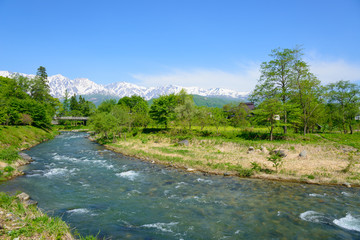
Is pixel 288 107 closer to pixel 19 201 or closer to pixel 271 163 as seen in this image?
pixel 271 163

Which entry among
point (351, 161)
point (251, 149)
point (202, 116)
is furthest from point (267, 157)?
point (202, 116)

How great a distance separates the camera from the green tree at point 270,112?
3647cm

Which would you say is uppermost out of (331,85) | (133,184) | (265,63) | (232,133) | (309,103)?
(265,63)

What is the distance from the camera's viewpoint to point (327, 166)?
75.6 ft

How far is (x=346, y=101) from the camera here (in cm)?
4444

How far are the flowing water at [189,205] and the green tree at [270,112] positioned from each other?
20.2 metres

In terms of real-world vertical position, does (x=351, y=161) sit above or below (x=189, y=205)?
above

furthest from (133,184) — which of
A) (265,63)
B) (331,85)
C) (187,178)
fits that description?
(331,85)

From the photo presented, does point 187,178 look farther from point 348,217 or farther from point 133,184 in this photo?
point 348,217

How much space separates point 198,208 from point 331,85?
160ft

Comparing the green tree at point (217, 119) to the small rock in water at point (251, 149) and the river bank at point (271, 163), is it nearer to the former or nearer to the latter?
the river bank at point (271, 163)

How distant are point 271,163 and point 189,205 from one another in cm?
1546

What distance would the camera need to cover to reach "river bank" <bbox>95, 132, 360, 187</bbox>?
2044cm

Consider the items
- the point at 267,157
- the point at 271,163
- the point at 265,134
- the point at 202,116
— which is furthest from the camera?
the point at 202,116
